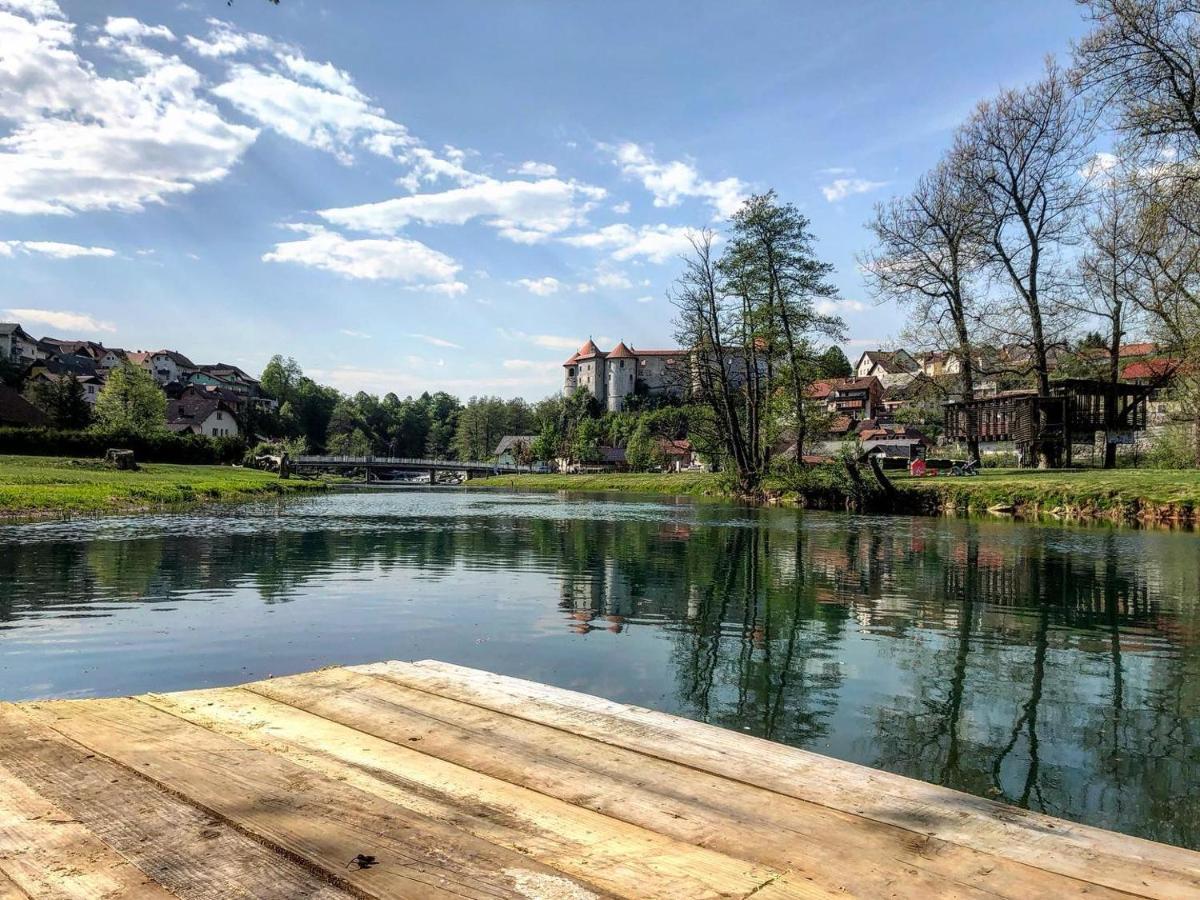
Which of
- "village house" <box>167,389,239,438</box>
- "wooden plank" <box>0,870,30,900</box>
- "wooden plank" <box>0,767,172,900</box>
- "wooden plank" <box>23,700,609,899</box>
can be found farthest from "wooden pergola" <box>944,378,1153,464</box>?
"village house" <box>167,389,239,438</box>

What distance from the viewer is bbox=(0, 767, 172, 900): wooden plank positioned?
7.89ft

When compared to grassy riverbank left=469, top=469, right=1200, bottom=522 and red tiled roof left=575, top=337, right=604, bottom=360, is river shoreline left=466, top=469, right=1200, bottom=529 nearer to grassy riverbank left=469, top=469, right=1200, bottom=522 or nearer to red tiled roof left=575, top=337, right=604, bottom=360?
grassy riverbank left=469, top=469, right=1200, bottom=522

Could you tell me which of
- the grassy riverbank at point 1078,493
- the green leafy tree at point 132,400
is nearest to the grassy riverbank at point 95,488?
the green leafy tree at point 132,400

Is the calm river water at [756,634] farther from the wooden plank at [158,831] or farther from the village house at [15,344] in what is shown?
the village house at [15,344]

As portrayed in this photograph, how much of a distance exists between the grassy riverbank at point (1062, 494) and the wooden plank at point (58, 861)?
3428cm

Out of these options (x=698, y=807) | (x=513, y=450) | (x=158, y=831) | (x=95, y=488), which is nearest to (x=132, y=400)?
(x=95, y=488)

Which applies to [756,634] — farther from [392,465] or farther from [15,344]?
[15,344]

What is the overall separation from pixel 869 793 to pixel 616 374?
16988 centimetres

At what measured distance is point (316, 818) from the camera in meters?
2.99

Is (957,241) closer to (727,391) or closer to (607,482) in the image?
(727,391)

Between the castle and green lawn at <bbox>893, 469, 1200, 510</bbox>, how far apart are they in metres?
128

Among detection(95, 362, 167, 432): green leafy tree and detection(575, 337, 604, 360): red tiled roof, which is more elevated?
detection(575, 337, 604, 360): red tiled roof

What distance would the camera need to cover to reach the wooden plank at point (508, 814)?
261 cm

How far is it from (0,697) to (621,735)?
19.8 feet
